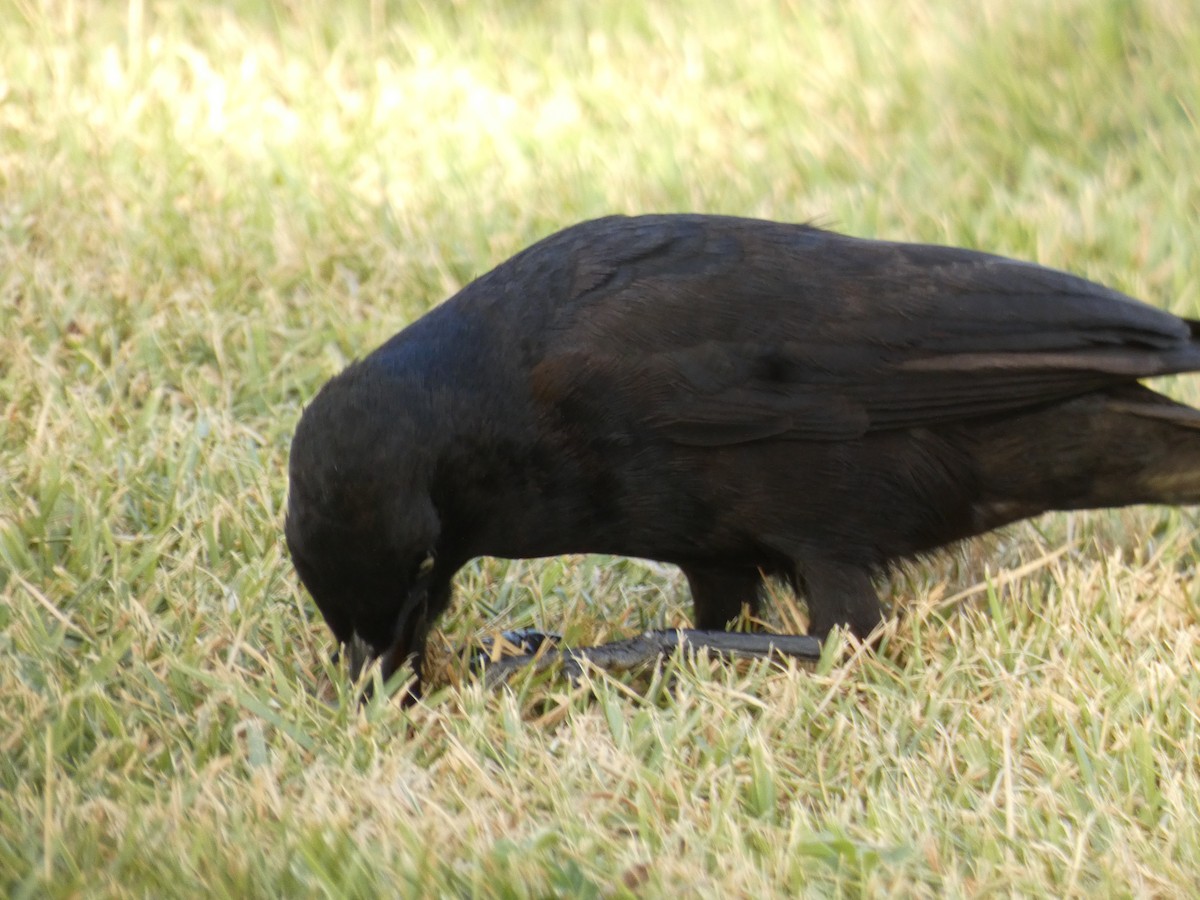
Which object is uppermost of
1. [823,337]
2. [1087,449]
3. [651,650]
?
[823,337]

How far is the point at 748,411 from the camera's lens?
3621mm

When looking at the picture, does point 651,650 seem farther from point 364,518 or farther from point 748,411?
point 364,518

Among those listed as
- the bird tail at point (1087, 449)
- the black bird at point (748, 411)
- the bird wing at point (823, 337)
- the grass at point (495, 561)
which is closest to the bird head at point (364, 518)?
the black bird at point (748, 411)

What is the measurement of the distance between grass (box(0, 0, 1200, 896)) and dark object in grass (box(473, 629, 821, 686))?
7cm

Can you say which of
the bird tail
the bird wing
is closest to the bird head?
the bird wing

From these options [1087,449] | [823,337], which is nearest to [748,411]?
[823,337]

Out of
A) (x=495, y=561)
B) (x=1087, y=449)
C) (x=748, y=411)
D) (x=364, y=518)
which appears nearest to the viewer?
(x=364, y=518)

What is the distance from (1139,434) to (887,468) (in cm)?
59

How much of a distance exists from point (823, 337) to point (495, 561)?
0.99 metres

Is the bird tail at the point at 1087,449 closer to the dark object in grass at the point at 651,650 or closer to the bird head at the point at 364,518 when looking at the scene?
the dark object in grass at the point at 651,650

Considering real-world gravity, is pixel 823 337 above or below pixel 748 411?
above

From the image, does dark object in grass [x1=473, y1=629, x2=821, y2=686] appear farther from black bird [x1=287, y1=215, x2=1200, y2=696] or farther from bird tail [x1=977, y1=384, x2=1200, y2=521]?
bird tail [x1=977, y1=384, x2=1200, y2=521]

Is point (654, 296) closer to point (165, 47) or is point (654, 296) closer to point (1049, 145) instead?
point (1049, 145)

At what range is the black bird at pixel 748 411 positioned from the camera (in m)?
3.46
